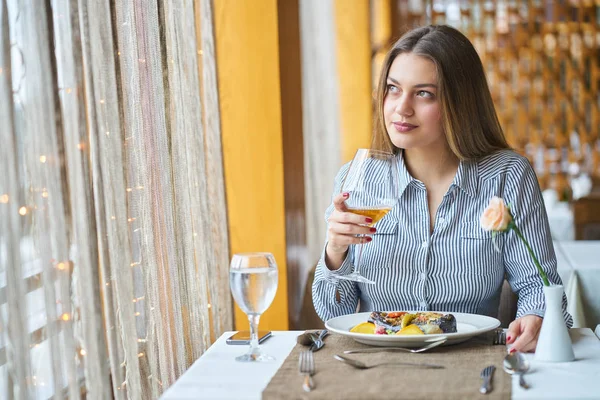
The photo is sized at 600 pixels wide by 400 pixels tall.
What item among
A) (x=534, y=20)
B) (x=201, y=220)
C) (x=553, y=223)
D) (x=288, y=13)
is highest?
(x=534, y=20)

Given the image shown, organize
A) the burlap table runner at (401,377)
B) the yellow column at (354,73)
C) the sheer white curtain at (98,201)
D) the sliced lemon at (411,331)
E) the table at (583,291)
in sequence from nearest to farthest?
the burlap table runner at (401,377) < the sheer white curtain at (98,201) < the sliced lemon at (411,331) < the table at (583,291) < the yellow column at (354,73)

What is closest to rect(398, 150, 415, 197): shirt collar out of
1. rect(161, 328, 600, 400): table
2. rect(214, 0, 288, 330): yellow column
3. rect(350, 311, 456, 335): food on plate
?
rect(350, 311, 456, 335): food on plate

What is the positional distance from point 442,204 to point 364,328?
0.46 metres

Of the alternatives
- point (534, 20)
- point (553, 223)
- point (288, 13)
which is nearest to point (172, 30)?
point (288, 13)

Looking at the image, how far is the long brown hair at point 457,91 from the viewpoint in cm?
166

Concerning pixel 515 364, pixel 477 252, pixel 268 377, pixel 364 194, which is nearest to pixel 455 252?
pixel 477 252

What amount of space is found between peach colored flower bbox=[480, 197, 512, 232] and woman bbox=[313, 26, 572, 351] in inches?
17.9

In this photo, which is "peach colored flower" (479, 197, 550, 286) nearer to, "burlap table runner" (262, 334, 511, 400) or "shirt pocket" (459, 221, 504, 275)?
"burlap table runner" (262, 334, 511, 400)

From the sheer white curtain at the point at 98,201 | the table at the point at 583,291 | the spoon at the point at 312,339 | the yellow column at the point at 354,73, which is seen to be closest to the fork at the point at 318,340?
the spoon at the point at 312,339

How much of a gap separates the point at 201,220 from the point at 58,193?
717 millimetres

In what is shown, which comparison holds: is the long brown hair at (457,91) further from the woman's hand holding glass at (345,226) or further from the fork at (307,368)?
the fork at (307,368)

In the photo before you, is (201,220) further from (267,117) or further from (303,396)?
(303,396)

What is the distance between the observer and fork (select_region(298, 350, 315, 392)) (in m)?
1.05

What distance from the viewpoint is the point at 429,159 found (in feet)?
5.66
